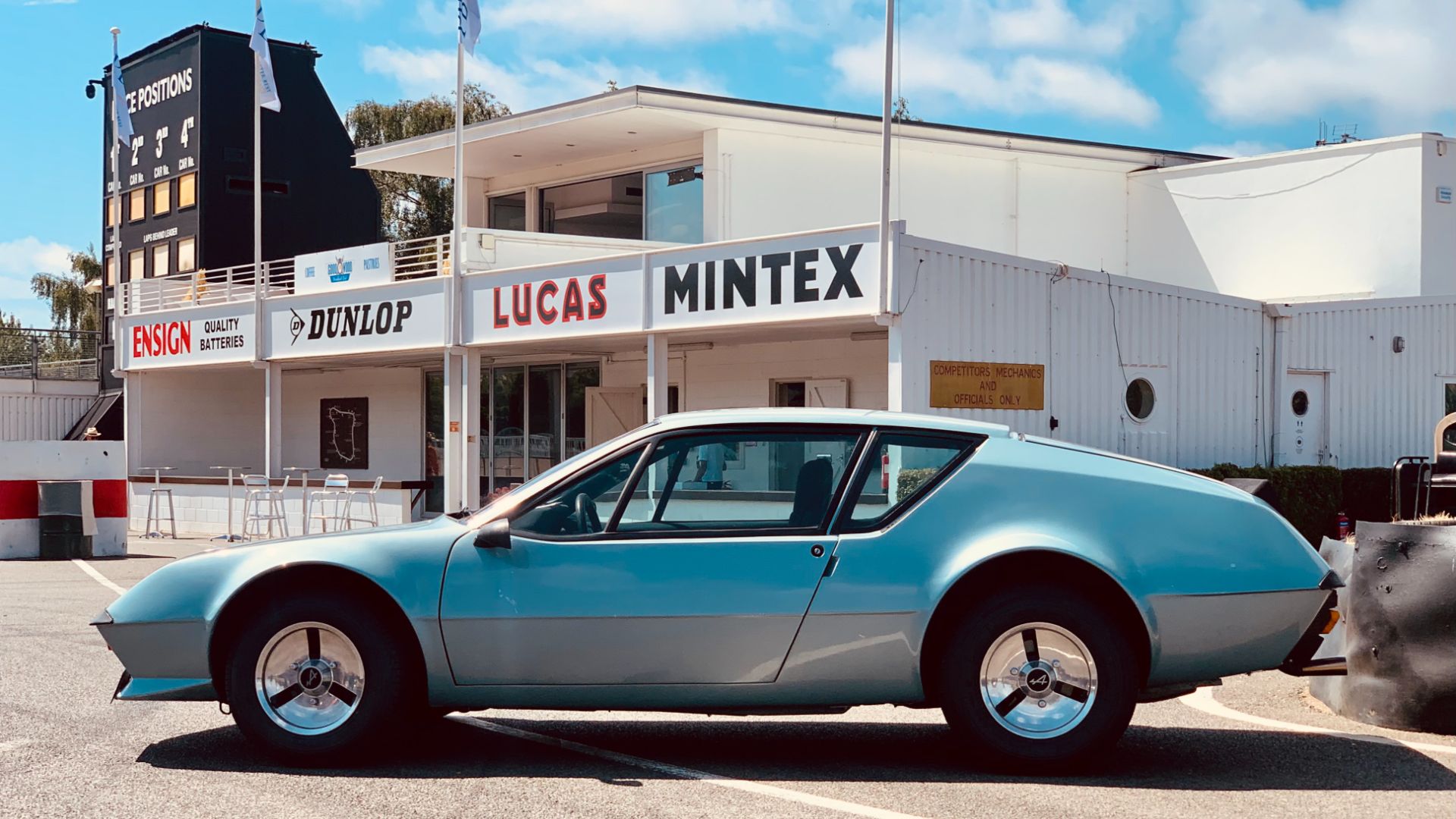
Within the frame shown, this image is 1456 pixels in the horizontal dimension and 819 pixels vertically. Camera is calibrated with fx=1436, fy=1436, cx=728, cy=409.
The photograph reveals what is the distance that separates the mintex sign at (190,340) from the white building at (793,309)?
2.1 inches

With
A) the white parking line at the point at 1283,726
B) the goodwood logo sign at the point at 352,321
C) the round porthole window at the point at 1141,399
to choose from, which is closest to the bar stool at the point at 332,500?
the goodwood logo sign at the point at 352,321

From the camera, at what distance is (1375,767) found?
615cm

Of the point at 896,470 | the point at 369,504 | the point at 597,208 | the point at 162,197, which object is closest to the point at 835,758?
the point at 896,470

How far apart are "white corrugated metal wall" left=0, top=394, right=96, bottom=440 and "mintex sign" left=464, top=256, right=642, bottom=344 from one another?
858 inches

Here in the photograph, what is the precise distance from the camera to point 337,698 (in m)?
6.06

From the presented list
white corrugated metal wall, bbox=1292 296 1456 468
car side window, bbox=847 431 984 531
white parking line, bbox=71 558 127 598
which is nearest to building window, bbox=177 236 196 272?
white parking line, bbox=71 558 127 598

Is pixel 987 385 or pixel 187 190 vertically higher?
pixel 187 190

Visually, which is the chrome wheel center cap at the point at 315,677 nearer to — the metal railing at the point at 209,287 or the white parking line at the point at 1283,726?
the white parking line at the point at 1283,726

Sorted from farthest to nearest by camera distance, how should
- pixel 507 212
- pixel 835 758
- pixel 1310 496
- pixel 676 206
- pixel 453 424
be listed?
1. pixel 507 212
2. pixel 676 206
3. pixel 453 424
4. pixel 1310 496
5. pixel 835 758

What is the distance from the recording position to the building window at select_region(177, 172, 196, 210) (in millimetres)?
32094

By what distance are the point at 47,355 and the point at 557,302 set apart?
115 feet

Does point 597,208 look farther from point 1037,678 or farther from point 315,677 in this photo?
point 1037,678

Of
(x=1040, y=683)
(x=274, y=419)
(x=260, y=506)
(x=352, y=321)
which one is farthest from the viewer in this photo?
(x=274, y=419)

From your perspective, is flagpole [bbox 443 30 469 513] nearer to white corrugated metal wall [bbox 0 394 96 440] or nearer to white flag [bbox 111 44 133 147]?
white flag [bbox 111 44 133 147]
